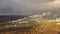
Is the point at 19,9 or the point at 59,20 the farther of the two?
the point at 59,20

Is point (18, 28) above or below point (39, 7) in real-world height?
below

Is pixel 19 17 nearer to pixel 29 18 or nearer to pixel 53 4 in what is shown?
pixel 29 18

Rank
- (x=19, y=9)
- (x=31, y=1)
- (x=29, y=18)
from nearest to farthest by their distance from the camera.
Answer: (x=31, y=1)
(x=19, y=9)
(x=29, y=18)

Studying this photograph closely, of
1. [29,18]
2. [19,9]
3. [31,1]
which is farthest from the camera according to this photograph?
[29,18]

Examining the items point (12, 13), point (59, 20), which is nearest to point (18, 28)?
point (12, 13)

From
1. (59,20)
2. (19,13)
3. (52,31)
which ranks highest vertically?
(19,13)

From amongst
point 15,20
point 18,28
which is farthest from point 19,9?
point 18,28
